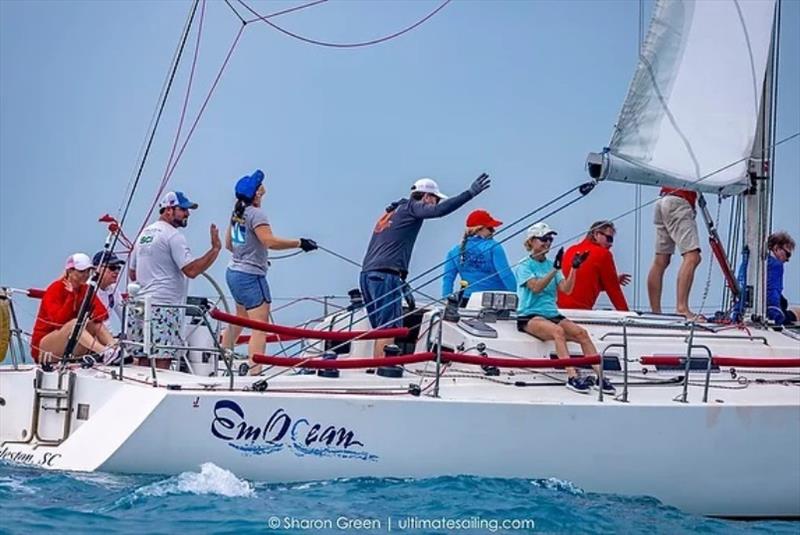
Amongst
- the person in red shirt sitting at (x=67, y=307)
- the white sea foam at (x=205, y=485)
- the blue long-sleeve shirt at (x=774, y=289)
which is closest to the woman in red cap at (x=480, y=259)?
the blue long-sleeve shirt at (x=774, y=289)

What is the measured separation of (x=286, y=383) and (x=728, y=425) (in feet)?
8.95

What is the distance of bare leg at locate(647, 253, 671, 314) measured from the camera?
35.1 feet

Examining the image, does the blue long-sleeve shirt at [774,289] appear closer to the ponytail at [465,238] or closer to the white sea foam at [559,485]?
the ponytail at [465,238]

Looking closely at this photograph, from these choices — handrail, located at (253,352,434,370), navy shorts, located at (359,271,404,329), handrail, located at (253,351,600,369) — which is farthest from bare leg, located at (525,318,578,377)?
handrail, located at (253,352,434,370)

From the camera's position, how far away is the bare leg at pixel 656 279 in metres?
10.7

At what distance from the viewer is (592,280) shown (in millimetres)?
10398

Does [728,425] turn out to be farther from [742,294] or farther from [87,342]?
[87,342]

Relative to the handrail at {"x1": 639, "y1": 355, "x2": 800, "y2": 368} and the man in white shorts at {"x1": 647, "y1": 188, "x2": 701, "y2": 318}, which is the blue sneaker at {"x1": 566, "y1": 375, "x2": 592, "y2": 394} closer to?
the handrail at {"x1": 639, "y1": 355, "x2": 800, "y2": 368}

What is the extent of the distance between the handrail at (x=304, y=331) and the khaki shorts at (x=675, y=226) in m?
3.25

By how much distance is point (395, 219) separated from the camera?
29.4 feet

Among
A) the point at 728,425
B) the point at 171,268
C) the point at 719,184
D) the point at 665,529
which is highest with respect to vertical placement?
the point at 719,184

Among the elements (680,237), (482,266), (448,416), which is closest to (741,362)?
(448,416)

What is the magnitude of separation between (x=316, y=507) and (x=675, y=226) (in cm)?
508

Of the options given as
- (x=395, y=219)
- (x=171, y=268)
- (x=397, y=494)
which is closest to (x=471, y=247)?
(x=395, y=219)
